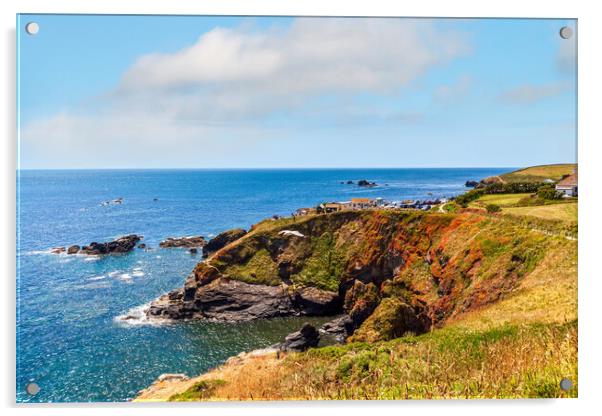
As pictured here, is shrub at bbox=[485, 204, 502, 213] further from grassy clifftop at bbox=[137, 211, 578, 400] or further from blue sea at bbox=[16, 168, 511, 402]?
blue sea at bbox=[16, 168, 511, 402]

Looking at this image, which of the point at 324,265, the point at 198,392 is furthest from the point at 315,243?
the point at 198,392

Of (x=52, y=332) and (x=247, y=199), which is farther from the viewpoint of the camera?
(x=247, y=199)

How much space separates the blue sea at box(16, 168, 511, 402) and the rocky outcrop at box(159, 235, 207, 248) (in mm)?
439

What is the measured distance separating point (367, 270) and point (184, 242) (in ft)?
47.7

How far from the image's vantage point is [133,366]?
1580 cm

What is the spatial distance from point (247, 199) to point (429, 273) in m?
27.0

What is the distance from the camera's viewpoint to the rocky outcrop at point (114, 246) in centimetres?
2098

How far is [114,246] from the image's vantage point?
22.8m

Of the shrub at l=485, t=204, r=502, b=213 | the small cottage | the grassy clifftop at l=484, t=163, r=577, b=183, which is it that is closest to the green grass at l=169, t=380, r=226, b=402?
the small cottage

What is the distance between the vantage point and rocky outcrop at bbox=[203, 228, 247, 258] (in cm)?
2803

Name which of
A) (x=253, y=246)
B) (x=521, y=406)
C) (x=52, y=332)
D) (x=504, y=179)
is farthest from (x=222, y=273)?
(x=521, y=406)

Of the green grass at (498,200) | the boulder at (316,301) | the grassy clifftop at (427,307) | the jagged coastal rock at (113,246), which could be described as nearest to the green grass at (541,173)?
the green grass at (498,200)

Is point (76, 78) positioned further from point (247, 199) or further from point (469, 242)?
point (247, 199)

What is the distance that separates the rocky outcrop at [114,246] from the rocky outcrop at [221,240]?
5.33m
